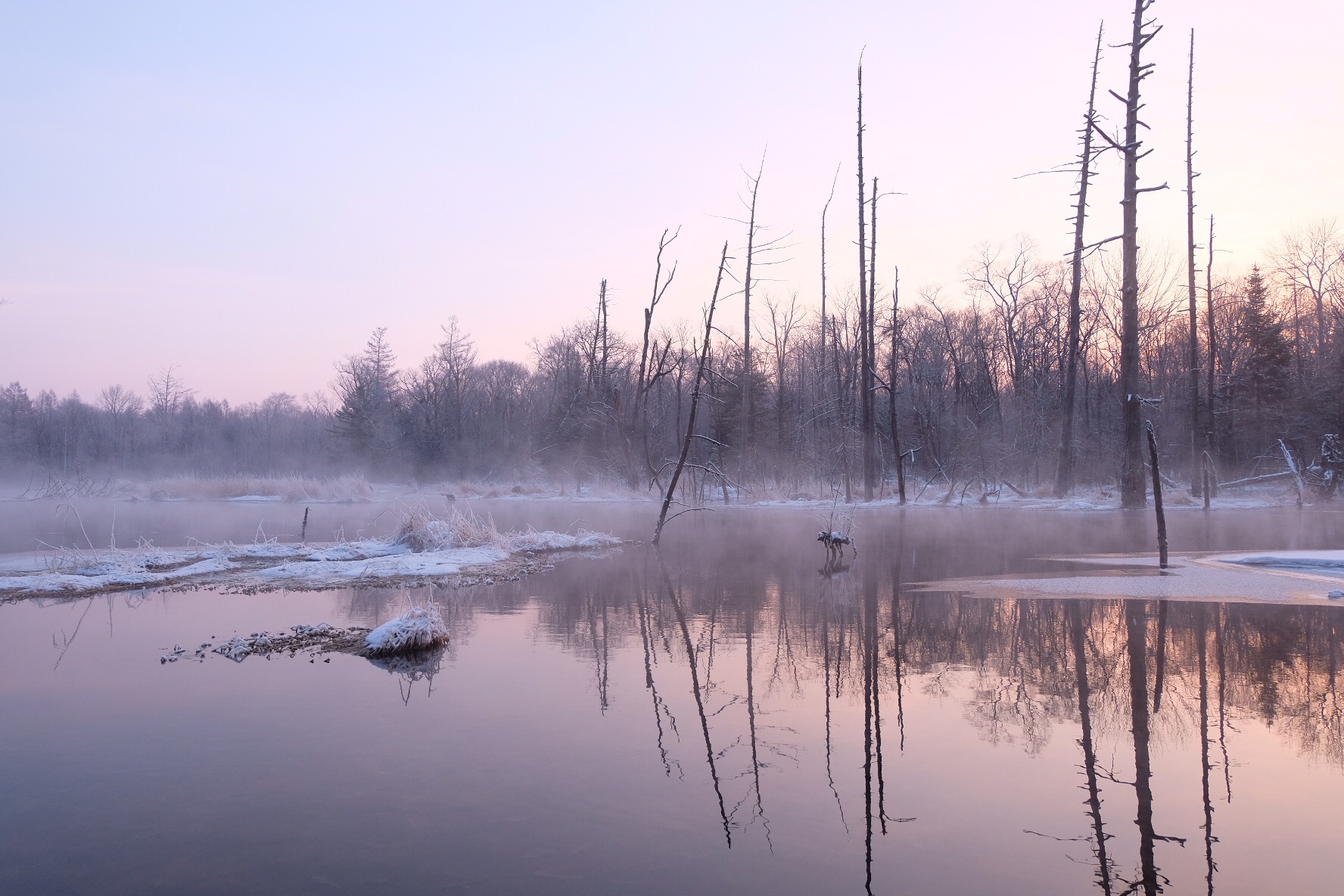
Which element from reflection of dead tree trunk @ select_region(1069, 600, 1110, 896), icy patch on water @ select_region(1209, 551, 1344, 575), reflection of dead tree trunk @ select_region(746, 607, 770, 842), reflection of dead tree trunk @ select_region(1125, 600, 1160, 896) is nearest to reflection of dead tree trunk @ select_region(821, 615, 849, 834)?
reflection of dead tree trunk @ select_region(746, 607, 770, 842)

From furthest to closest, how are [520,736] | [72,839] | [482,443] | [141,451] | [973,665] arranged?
1. [141,451]
2. [482,443]
3. [973,665]
4. [520,736]
5. [72,839]

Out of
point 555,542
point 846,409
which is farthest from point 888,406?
point 555,542

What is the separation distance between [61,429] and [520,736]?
269ft

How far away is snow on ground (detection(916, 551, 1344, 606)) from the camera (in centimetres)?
1026

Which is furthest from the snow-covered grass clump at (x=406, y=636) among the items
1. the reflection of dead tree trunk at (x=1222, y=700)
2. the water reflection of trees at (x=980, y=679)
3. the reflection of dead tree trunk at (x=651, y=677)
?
the reflection of dead tree trunk at (x=1222, y=700)

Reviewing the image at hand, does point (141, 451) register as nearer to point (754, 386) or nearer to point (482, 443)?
point (482, 443)

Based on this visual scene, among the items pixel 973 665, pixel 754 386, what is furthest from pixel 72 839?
pixel 754 386

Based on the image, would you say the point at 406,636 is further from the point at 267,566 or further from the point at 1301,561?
the point at 1301,561

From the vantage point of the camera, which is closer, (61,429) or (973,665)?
(973,665)

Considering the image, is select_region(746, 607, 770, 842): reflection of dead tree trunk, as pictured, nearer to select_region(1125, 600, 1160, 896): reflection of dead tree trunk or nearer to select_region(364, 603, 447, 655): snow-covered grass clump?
select_region(1125, 600, 1160, 896): reflection of dead tree trunk

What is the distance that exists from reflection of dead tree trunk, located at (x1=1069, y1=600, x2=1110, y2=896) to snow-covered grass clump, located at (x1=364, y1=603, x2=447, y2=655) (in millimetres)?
5697

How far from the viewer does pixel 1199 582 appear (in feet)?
36.8

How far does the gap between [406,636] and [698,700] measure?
3095mm

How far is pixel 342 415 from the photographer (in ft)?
192
